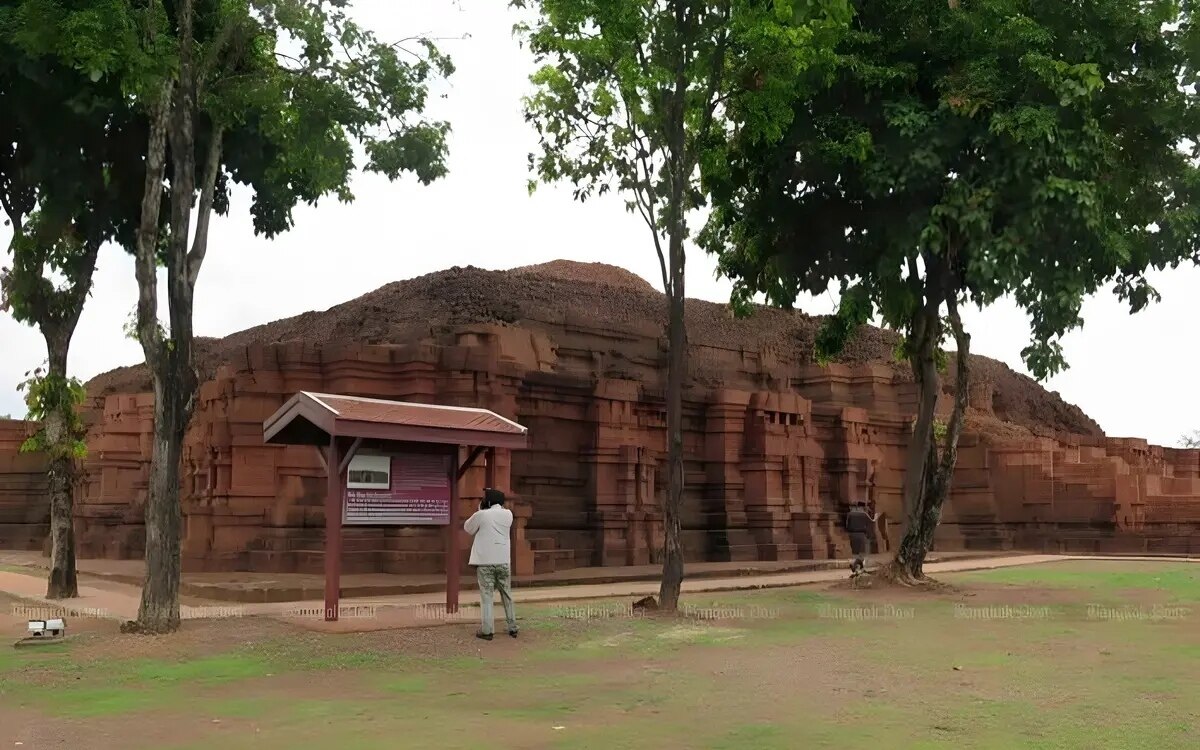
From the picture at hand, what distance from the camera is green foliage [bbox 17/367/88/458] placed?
15.0 m

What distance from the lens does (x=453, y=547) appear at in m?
13.5

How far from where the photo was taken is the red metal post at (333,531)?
12.4 m

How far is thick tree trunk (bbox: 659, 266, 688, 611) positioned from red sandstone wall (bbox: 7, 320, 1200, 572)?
588 centimetres

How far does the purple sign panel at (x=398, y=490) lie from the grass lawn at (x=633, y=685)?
1698 millimetres

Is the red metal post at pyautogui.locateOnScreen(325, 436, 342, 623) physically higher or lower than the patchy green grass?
higher

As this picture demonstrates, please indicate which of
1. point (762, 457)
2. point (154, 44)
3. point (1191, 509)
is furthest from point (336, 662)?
point (1191, 509)

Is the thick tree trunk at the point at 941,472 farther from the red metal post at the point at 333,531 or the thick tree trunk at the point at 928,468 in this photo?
the red metal post at the point at 333,531

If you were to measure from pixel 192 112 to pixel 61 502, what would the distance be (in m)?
6.88

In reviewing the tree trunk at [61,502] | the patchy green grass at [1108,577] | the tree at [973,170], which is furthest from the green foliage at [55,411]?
the patchy green grass at [1108,577]

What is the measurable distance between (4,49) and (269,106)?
4.58 meters
